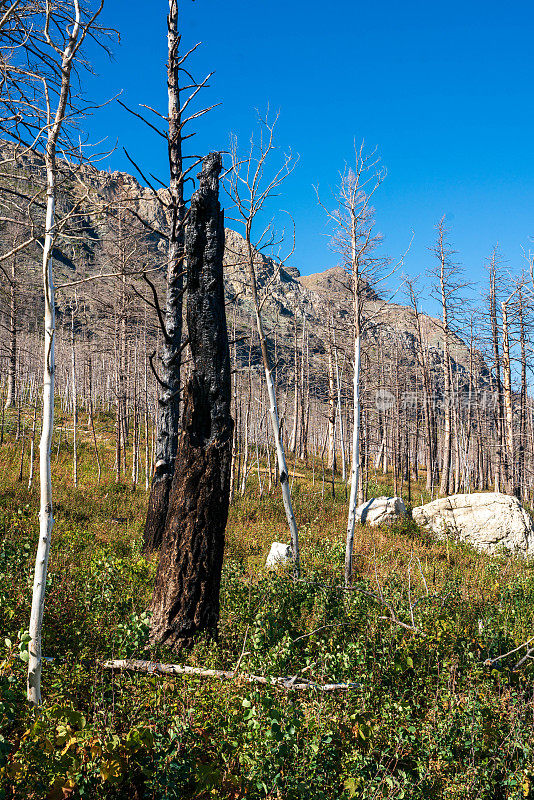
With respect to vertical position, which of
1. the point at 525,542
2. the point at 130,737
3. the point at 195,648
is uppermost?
the point at 130,737

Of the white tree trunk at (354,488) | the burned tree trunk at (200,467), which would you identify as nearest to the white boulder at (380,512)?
the white tree trunk at (354,488)

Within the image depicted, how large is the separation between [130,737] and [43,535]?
50.8 inches

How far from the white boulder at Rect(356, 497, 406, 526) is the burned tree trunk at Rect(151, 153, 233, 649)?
888 centimetres

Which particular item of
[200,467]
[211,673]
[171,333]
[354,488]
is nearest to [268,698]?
[211,673]

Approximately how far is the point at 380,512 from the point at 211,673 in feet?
32.2

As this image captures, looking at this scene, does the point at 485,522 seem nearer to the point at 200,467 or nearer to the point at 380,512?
the point at 380,512

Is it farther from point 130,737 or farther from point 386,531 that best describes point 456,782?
point 386,531

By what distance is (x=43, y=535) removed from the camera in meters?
2.69

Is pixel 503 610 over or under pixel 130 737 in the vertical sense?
under

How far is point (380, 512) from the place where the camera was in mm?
12367

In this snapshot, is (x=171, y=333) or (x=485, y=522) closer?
(x=171, y=333)

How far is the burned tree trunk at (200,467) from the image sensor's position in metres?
4.17

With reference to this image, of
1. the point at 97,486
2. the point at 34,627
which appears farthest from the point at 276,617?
the point at 97,486

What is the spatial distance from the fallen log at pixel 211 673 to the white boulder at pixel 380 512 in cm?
909
